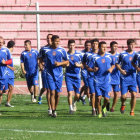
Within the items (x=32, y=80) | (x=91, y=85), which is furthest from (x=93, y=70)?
(x=32, y=80)

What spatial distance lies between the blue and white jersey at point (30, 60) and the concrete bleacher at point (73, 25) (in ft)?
34.3

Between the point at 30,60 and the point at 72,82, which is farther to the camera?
the point at 30,60

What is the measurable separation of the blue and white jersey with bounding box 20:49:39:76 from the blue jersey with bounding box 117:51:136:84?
4.53 m

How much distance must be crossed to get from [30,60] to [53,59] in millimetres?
4958

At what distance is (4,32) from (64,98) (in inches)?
437

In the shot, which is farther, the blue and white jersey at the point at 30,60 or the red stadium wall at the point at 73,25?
the red stadium wall at the point at 73,25

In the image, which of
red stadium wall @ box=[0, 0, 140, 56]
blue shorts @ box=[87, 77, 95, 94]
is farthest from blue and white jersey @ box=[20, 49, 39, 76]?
red stadium wall @ box=[0, 0, 140, 56]

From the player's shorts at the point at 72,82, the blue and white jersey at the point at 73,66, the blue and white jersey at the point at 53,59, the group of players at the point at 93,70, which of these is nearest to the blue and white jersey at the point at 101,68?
the group of players at the point at 93,70

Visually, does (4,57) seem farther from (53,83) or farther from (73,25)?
(73,25)

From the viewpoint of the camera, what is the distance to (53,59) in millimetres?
16578

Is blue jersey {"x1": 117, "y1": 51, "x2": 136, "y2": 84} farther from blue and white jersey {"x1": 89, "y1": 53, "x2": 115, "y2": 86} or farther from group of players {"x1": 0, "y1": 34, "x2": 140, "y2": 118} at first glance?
blue and white jersey {"x1": 89, "y1": 53, "x2": 115, "y2": 86}

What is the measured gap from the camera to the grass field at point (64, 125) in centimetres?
1216

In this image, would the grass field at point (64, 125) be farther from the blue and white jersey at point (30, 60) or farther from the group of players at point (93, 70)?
the blue and white jersey at point (30, 60)

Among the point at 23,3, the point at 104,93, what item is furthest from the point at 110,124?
the point at 23,3
